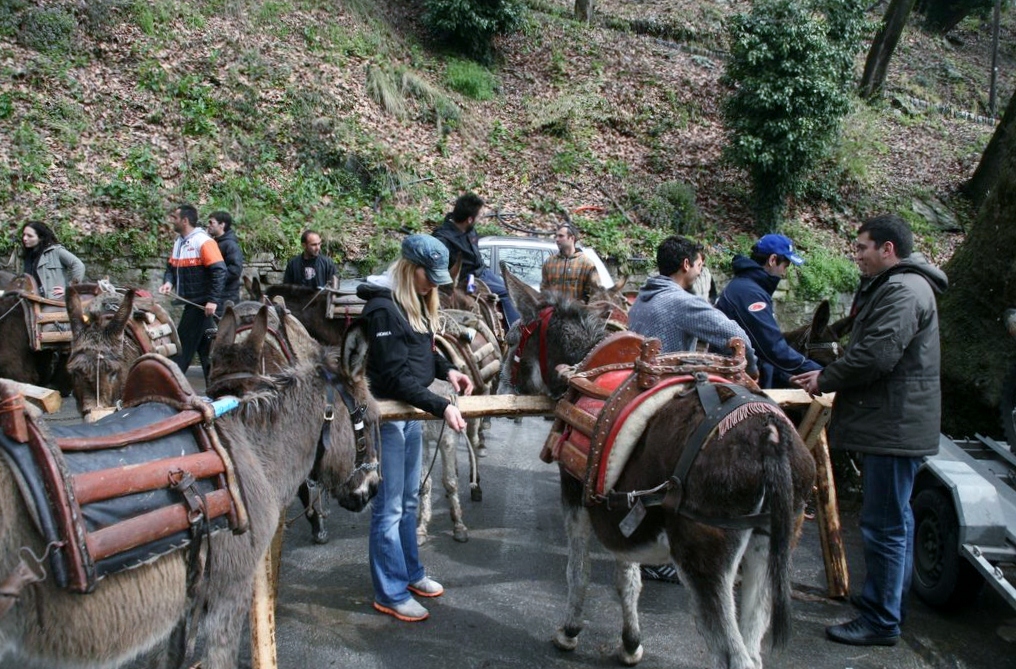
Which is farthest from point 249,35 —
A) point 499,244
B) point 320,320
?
point 320,320

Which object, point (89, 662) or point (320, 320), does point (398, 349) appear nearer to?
point (89, 662)

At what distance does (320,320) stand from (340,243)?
5.46 metres

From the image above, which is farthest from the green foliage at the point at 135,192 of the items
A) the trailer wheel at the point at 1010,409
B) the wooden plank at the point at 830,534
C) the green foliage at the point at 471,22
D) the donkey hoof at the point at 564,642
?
the trailer wheel at the point at 1010,409

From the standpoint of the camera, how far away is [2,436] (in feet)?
7.04

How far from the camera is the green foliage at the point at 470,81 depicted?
18.2 meters

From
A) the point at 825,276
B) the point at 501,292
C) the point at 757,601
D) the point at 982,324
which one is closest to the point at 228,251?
the point at 501,292

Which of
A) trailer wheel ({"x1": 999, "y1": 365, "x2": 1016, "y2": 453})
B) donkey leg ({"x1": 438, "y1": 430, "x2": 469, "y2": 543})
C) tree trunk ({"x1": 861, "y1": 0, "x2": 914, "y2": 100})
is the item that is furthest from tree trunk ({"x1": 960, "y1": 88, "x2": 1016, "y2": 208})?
donkey leg ({"x1": 438, "y1": 430, "x2": 469, "y2": 543})

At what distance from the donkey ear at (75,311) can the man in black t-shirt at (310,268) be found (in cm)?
419

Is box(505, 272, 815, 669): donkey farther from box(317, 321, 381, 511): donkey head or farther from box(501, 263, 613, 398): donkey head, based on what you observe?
box(501, 263, 613, 398): donkey head

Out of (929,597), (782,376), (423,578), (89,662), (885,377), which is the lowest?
(423,578)

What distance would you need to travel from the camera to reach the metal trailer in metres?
4.16

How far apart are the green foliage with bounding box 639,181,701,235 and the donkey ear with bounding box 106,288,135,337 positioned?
1207 cm

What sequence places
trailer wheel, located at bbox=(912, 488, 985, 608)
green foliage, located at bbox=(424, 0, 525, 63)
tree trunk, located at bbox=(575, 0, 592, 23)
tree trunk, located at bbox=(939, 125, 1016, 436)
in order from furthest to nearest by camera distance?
1. tree trunk, located at bbox=(575, 0, 592, 23)
2. green foliage, located at bbox=(424, 0, 525, 63)
3. tree trunk, located at bbox=(939, 125, 1016, 436)
4. trailer wheel, located at bbox=(912, 488, 985, 608)

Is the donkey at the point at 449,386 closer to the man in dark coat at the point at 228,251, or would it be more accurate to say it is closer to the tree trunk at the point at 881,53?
the man in dark coat at the point at 228,251
